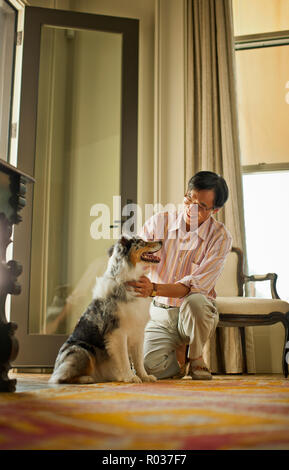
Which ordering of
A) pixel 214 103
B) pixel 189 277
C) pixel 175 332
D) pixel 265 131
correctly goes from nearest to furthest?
1. pixel 189 277
2. pixel 175 332
3. pixel 214 103
4. pixel 265 131

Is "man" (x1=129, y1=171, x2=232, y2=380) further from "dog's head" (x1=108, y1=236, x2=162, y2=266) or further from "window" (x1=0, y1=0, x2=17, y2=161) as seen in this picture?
"window" (x1=0, y1=0, x2=17, y2=161)

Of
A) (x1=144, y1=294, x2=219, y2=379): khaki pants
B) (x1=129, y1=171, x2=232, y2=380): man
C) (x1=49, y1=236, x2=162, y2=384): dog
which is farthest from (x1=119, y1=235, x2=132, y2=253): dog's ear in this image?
(x1=144, y1=294, x2=219, y2=379): khaki pants

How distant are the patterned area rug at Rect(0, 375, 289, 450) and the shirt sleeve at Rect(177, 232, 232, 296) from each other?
2.42ft

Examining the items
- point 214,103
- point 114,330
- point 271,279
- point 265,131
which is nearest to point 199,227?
point 114,330

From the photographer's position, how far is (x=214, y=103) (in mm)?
4227

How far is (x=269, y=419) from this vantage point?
Answer: 1231mm

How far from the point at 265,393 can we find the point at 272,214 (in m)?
2.69

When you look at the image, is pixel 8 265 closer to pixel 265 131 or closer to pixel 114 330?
pixel 114 330

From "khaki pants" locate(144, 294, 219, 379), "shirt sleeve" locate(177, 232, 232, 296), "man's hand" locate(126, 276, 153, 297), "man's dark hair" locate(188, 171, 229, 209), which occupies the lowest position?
"khaki pants" locate(144, 294, 219, 379)

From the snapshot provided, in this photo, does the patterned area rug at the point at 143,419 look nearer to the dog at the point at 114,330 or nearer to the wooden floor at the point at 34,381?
the wooden floor at the point at 34,381

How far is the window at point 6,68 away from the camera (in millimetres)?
3725

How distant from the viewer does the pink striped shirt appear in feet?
8.70

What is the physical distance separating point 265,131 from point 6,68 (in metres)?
2.32
